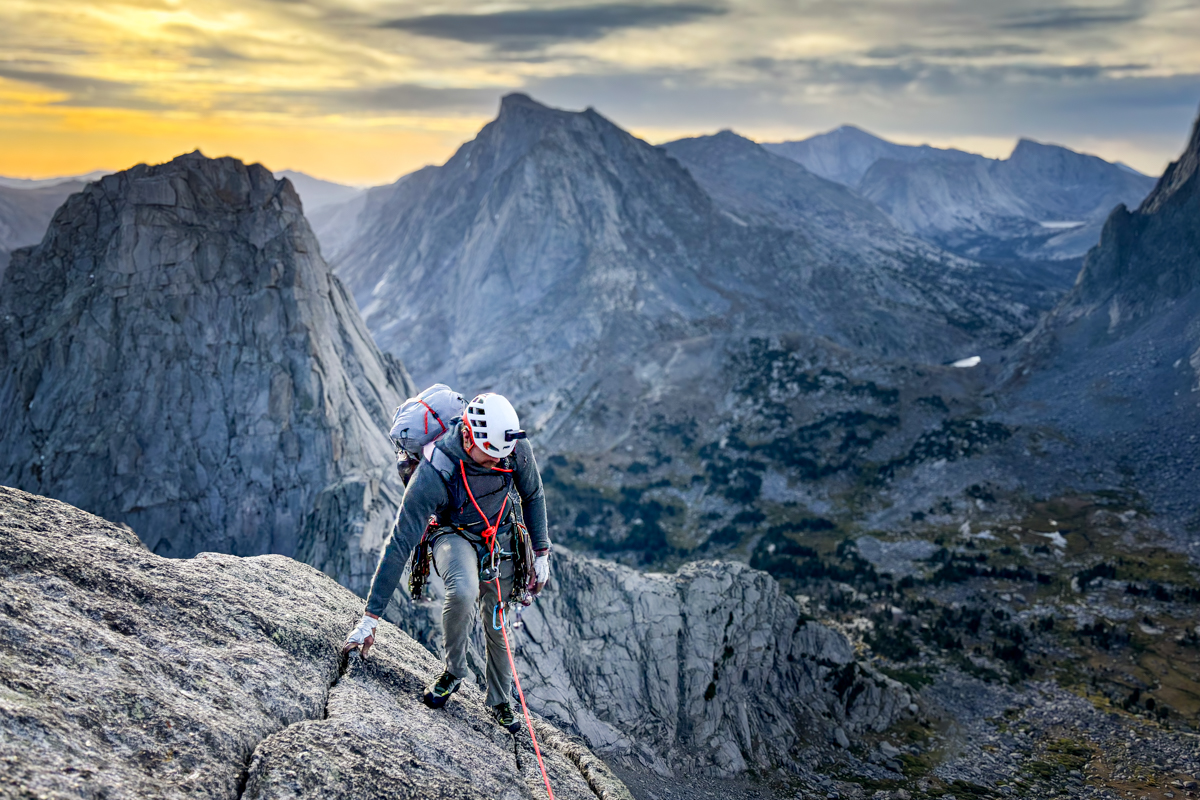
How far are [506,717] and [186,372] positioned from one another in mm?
48548

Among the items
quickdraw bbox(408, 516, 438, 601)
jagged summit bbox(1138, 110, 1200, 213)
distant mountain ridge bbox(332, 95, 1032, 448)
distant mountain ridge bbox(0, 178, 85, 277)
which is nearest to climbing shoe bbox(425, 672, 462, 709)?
quickdraw bbox(408, 516, 438, 601)

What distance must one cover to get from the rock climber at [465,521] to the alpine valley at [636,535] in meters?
1.06

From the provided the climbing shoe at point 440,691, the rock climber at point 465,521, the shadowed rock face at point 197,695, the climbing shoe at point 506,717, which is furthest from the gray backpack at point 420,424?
the climbing shoe at point 506,717

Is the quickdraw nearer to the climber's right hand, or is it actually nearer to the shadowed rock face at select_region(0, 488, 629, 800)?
the climber's right hand

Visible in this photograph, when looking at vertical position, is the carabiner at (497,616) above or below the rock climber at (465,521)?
below

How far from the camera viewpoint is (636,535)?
81.2 meters

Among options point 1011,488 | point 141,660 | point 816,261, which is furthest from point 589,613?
point 816,261

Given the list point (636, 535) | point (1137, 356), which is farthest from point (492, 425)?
point (1137, 356)

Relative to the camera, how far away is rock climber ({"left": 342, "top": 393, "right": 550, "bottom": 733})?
30.6ft

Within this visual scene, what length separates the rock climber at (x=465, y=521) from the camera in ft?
30.6

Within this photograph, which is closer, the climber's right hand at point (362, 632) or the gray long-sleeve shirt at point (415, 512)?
the gray long-sleeve shirt at point (415, 512)

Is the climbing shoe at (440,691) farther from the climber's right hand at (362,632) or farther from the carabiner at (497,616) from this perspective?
the climber's right hand at (362,632)

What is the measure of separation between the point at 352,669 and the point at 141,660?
2708 millimetres

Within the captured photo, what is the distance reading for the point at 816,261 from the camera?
163500 millimetres
